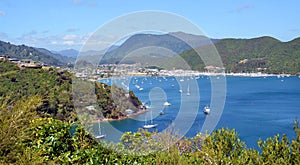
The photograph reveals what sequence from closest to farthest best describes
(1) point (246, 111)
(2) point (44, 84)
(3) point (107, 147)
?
(3) point (107, 147) < (2) point (44, 84) < (1) point (246, 111)

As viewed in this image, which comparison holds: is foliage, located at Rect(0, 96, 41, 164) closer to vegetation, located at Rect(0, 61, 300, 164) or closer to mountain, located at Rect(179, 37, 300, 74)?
vegetation, located at Rect(0, 61, 300, 164)

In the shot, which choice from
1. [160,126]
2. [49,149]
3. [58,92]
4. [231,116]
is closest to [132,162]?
[49,149]

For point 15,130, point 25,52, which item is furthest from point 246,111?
point 25,52

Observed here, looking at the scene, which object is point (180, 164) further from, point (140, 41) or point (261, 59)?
point (261, 59)

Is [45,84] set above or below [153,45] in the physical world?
below

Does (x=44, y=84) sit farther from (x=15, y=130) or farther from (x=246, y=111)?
(x=15, y=130)

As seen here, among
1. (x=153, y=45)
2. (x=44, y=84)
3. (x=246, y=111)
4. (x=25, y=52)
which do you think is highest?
(x=25, y=52)

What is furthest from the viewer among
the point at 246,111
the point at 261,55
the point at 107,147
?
the point at 261,55
